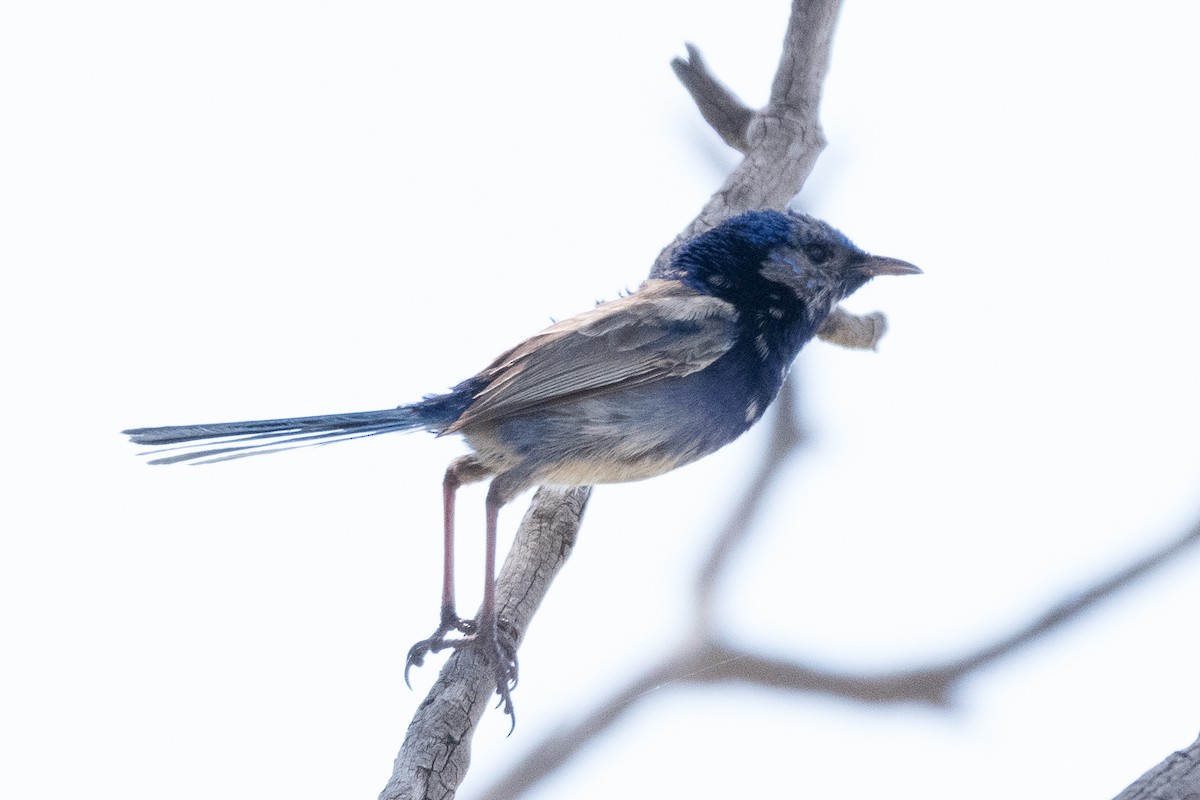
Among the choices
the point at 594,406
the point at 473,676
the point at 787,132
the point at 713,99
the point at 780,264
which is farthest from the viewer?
the point at 713,99

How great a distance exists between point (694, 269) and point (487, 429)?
4.01 ft

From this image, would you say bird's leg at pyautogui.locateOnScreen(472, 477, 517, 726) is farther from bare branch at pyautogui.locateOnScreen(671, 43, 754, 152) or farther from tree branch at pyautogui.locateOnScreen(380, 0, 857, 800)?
bare branch at pyautogui.locateOnScreen(671, 43, 754, 152)

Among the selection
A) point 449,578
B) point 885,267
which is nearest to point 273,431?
point 449,578

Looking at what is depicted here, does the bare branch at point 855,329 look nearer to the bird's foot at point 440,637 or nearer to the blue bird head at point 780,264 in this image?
the blue bird head at point 780,264

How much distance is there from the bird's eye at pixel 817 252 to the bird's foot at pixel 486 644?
2.00 m

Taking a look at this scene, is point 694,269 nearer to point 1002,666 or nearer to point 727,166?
point 727,166

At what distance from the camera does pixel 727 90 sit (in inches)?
259

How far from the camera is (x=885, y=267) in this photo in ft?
17.5

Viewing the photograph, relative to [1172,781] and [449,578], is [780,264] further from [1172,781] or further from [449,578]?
[1172,781]

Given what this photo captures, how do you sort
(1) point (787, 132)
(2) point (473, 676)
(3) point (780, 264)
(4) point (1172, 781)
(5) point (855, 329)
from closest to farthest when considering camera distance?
(4) point (1172, 781)
(2) point (473, 676)
(3) point (780, 264)
(5) point (855, 329)
(1) point (787, 132)

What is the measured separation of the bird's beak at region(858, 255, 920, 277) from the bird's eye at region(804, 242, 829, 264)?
165 millimetres

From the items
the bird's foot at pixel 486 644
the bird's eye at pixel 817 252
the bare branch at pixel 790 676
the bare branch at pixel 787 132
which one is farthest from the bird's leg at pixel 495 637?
the bare branch at pixel 787 132

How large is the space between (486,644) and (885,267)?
2.33 m

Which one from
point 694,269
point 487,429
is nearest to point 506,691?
point 487,429
